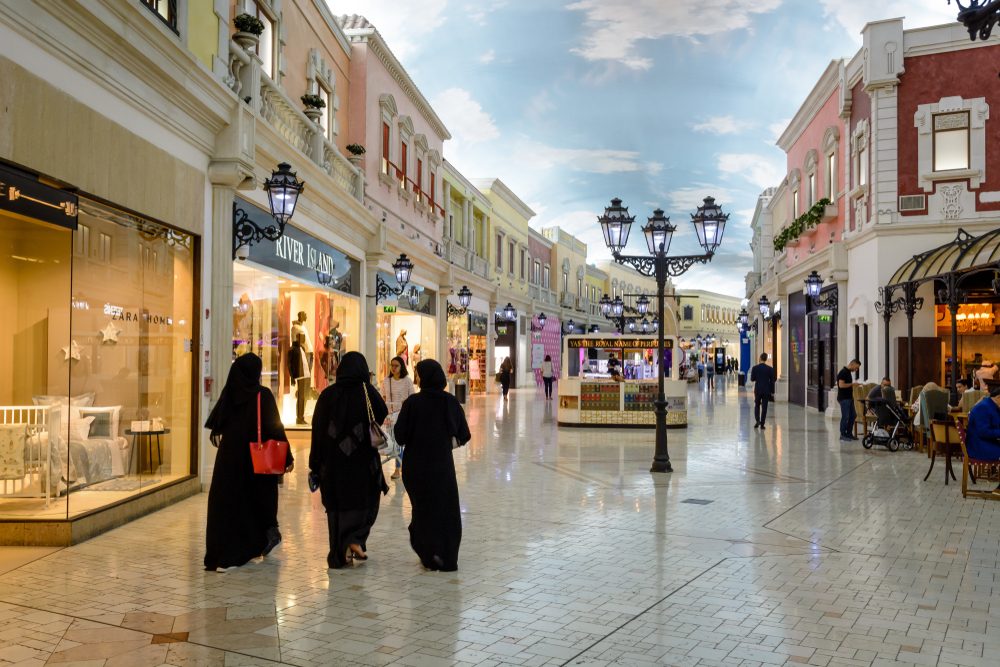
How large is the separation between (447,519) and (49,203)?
375cm

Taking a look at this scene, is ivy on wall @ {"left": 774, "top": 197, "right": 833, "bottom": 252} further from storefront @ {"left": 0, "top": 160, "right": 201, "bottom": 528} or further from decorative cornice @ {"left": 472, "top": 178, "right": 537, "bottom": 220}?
storefront @ {"left": 0, "top": 160, "right": 201, "bottom": 528}

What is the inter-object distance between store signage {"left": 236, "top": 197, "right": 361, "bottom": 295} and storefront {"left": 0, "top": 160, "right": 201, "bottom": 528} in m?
2.86

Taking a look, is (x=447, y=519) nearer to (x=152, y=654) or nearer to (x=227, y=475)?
(x=227, y=475)

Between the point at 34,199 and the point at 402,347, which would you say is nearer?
the point at 34,199

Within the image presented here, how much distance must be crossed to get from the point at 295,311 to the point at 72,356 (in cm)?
693

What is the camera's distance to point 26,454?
7066mm

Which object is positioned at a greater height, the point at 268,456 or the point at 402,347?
the point at 402,347

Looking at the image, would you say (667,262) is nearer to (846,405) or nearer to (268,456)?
(846,405)

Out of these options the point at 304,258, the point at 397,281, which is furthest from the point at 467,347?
the point at 304,258

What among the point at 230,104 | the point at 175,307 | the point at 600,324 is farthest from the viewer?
the point at 600,324

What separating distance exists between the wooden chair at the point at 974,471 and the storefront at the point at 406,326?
36.7 feet

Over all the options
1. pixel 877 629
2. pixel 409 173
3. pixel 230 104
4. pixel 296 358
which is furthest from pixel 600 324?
pixel 877 629

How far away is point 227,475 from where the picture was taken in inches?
246

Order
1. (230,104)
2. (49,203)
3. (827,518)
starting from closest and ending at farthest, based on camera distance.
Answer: (49,203)
(827,518)
(230,104)
